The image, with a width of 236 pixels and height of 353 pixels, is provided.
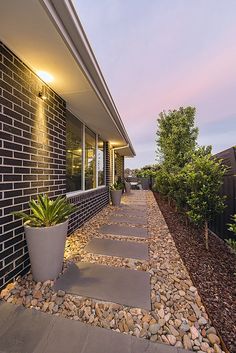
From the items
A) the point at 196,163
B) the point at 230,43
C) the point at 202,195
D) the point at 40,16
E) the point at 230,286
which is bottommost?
the point at 230,286

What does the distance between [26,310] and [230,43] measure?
6.45m

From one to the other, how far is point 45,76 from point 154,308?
324 centimetres

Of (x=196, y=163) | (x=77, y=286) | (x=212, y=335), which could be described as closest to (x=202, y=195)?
(x=196, y=163)

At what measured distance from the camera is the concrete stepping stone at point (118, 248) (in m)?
2.90

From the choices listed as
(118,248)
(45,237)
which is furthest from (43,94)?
(118,248)

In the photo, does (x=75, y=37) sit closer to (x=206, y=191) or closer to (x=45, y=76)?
(x=45, y=76)

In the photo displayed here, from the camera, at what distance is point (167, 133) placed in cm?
1330

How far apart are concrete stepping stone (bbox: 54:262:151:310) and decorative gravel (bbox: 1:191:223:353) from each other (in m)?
0.07

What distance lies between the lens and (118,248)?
3.12 m

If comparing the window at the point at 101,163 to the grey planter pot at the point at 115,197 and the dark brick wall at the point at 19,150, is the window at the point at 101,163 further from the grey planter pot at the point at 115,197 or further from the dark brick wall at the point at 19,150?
the dark brick wall at the point at 19,150

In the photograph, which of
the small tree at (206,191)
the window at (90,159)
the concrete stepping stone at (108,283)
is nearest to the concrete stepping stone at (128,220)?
the window at (90,159)

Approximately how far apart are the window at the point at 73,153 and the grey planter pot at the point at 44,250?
190cm

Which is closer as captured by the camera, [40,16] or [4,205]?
[40,16]

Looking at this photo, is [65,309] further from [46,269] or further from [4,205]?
[4,205]
